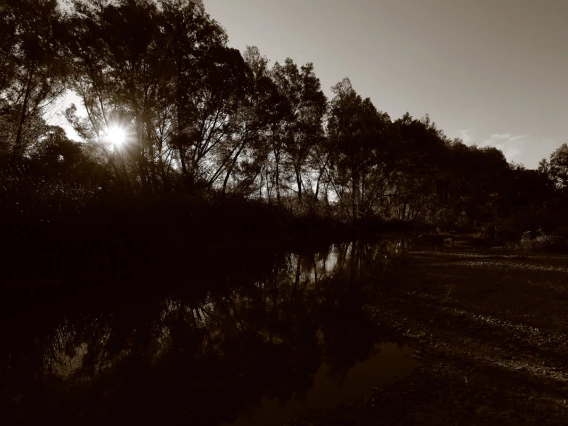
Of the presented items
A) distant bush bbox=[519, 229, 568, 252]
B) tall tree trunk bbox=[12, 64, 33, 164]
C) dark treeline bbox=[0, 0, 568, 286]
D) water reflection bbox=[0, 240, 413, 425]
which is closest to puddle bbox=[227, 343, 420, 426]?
water reflection bbox=[0, 240, 413, 425]

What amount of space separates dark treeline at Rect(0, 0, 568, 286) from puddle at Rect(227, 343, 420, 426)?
1131 centimetres

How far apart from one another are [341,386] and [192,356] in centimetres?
366

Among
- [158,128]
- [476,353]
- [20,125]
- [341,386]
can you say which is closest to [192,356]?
[341,386]

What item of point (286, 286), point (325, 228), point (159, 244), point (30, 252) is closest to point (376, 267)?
point (286, 286)

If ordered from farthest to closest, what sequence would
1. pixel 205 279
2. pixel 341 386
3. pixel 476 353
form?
pixel 205 279
pixel 476 353
pixel 341 386

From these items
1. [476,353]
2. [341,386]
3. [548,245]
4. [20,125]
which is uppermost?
[20,125]

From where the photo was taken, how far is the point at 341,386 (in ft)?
18.8

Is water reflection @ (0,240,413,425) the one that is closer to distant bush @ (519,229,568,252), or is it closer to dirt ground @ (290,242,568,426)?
dirt ground @ (290,242,568,426)

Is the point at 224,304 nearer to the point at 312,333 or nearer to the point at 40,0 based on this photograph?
the point at 312,333

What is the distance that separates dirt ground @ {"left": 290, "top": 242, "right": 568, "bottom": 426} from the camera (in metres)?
4.50

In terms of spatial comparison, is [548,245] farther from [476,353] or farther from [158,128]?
[158,128]

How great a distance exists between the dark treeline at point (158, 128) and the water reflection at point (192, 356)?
16.0 feet

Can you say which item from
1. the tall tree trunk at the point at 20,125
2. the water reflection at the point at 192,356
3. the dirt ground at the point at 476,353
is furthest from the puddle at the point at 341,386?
the tall tree trunk at the point at 20,125

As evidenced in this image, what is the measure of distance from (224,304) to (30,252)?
24.3 feet
